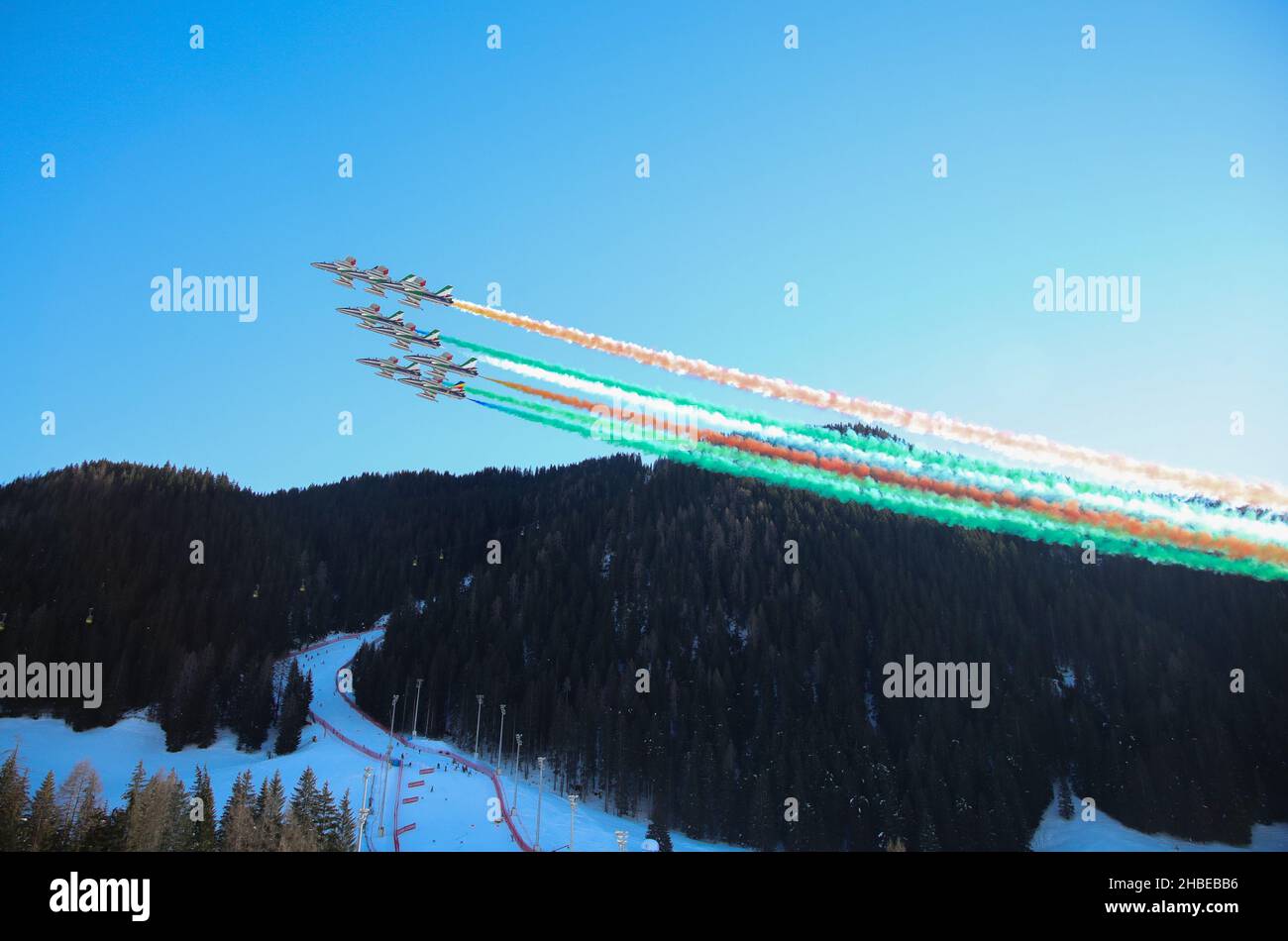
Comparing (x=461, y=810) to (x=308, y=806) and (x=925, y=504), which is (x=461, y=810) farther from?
(x=925, y=504)

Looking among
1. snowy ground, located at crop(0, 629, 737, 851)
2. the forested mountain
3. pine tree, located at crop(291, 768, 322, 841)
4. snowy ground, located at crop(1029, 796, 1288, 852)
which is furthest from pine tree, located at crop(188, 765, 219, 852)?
snowy ground, located at crop(1029, 796, 1288, 852)

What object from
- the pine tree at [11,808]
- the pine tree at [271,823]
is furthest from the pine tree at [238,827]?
the pine tree at [11,808]

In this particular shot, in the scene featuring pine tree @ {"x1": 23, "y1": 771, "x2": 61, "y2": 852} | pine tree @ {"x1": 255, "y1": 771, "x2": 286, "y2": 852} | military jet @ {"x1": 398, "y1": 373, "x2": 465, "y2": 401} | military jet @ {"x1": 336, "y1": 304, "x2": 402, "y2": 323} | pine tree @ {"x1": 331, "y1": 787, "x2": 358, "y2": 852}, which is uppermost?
military jet @ {"x1": 336, "y1": 304, "x2": 402, "y2": 323}

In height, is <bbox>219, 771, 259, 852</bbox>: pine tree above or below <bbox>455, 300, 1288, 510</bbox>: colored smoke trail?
below

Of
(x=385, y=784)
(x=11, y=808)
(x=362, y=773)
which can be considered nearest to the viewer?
(x=11, y=808)

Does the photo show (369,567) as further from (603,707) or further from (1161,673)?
(1161,673)

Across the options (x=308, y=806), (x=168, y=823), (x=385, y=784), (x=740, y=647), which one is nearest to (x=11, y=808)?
(x=168, y=823)

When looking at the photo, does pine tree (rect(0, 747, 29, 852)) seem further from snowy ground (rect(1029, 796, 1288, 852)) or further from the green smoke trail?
snowy ground (rect(1029, 796, 1288, 852))
